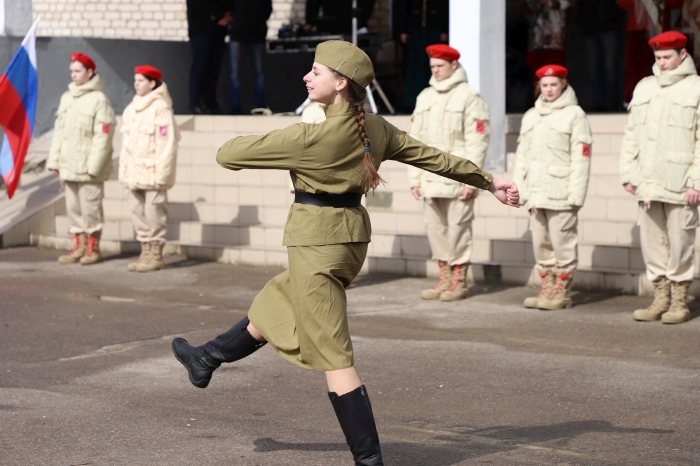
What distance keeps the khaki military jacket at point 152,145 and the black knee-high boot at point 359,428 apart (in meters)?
6.81

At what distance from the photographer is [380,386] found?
6.29 metres

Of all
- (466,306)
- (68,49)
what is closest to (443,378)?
(466,306)

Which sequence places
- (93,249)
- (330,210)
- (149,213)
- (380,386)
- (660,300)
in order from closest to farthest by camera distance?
(330,210) → (380,386) → (660,300) → (149,213) → (93,249)

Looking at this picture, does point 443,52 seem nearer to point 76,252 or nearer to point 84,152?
point 84,152

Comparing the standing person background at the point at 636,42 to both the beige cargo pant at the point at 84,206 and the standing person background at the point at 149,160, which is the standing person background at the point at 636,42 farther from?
the beige cargo pant at the point at 84,206

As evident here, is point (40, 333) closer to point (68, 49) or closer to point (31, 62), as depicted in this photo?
point (31, 62)

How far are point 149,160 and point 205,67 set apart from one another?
527 cm

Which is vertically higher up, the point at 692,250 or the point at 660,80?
the point at 660,80

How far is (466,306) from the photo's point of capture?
8.98 meters

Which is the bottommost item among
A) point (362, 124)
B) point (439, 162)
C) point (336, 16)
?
point (439, 162)

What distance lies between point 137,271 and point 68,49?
19.9 ft

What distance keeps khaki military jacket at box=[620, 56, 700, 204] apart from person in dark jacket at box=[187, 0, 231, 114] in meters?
8.70

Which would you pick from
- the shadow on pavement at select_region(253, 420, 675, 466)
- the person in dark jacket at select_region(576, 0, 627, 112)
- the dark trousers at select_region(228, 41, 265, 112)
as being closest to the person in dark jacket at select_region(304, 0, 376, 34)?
the dark trousers at select_region(228, 41, 265, 112)

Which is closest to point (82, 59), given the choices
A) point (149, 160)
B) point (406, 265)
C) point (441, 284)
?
point (149, 160)
